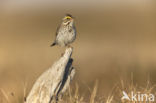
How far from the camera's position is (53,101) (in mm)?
7414

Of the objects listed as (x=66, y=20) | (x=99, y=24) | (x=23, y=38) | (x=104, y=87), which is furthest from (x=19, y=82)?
(x=99, y=24)

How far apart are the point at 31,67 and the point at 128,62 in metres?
2.32

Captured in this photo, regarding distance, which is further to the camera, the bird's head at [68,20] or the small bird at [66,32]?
the bird's head at [68,20]

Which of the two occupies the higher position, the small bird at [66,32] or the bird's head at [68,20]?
the bird's head at [68,20]

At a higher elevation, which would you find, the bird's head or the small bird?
the bird's head

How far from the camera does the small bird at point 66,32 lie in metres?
9.05

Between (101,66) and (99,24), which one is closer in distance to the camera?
(101,66)

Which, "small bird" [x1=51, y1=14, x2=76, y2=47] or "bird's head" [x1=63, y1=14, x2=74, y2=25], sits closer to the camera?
"small bird" [x1=51, y1=14, x2=76, y2=47]

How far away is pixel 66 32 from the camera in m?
9.14

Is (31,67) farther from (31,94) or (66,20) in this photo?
(31,94)

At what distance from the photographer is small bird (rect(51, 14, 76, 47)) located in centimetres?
905

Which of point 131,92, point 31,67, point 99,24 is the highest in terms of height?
point 131,92

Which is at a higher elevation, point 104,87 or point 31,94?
point 31,94

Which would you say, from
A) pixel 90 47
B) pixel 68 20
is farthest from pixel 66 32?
pixel 90 47
